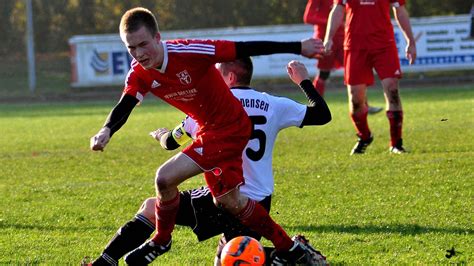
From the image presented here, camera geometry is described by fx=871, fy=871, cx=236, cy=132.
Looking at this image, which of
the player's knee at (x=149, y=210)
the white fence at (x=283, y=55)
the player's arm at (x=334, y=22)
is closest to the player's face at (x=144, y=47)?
the player's knee at (x=149, y=210)

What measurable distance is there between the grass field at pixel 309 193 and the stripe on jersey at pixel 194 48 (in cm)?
126

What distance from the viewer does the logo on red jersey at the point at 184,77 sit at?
15.3ft

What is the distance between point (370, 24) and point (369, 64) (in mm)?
448

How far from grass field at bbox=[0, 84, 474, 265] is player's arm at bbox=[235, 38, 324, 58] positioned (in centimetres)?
127

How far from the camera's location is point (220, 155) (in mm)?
4656

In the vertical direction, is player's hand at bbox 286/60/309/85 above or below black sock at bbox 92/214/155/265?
above

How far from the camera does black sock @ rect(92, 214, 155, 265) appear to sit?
187 inches

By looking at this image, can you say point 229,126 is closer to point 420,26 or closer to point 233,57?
point 233,57

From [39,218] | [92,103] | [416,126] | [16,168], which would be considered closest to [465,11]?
[92,103]

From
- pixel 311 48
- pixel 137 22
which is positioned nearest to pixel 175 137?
pixel 137 22

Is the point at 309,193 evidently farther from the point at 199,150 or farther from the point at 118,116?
the point at 118,116

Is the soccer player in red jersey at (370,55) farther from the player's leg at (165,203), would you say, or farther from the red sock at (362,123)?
the player's leg at (165,203)

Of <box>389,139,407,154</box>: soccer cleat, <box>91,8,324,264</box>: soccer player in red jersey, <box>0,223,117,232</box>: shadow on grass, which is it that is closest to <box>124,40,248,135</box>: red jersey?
<box>91,8,324,264</box>: soccer player in red jersey

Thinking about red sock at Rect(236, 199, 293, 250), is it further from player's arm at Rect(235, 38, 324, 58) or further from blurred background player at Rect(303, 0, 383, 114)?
blurred background player at Rect(303, 0, 383, 114)
